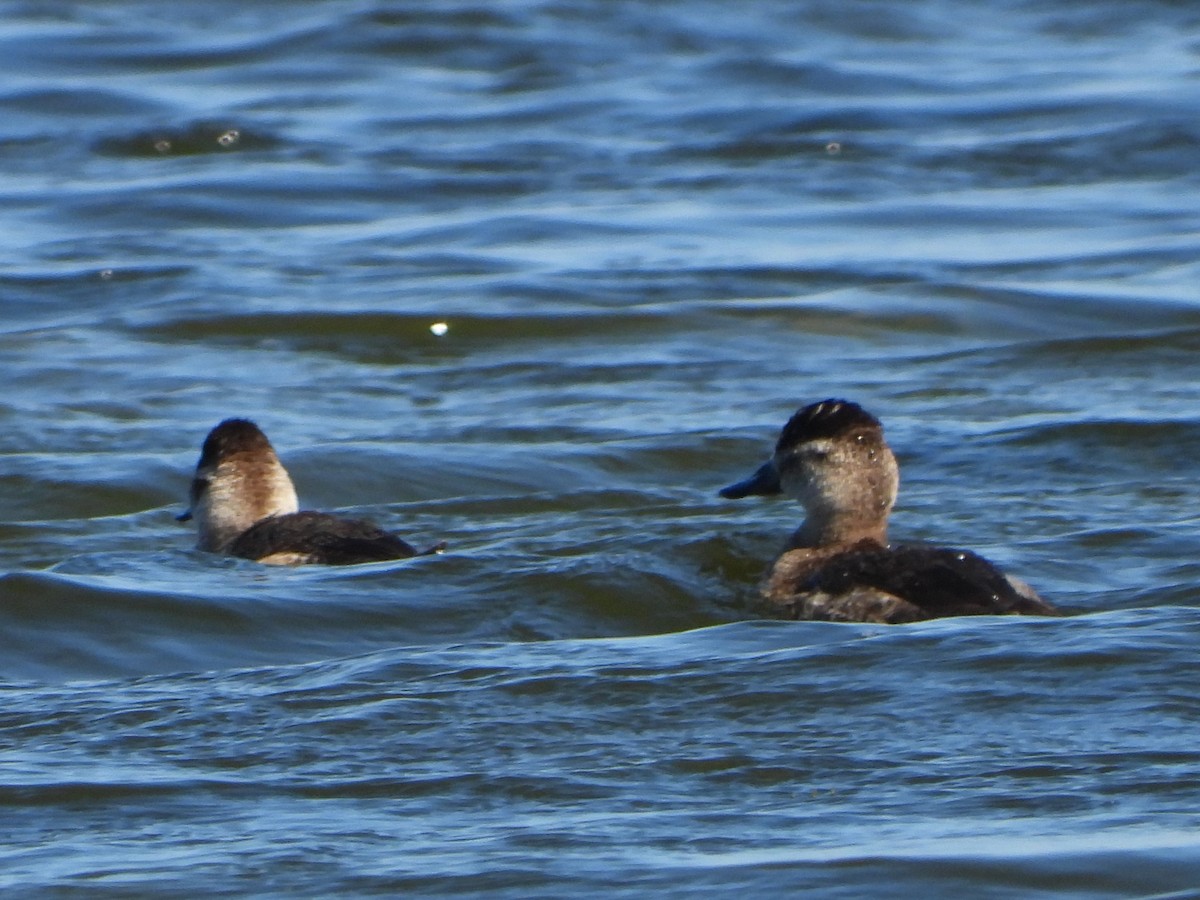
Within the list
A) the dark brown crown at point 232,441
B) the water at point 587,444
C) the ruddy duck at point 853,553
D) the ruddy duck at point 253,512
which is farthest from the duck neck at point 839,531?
the dark brown crown at point 232,441

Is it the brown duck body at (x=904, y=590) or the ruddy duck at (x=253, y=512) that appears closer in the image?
the brown duck body at (x=904, y=590)

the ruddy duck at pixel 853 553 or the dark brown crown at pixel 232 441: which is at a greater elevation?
the dark brown crown at pixel 232 441

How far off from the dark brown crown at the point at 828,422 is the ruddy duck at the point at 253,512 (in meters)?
1.35

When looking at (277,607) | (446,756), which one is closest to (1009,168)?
(277,607)

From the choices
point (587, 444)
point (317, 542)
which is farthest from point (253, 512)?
point (587, 444)

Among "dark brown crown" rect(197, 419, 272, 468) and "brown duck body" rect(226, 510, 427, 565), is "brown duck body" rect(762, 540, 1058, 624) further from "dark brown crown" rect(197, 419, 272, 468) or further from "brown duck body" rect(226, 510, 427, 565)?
"dark brown crown" rect(197, 419, 272, 468)

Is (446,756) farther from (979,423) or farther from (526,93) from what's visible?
(526,93)

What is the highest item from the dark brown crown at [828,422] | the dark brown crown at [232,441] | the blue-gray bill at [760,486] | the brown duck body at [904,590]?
the dark brown crown at [232,441]

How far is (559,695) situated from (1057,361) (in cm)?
698

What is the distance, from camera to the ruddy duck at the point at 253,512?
380 inches

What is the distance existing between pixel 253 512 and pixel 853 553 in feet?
8.81

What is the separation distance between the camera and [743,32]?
2784 centimetres

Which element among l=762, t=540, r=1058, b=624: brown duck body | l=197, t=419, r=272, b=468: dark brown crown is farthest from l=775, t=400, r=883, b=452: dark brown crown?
l=197, t=419, r=272, b=468: dark brown crown

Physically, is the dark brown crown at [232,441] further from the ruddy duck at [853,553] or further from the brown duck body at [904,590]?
the brown duck body at [904,590]
